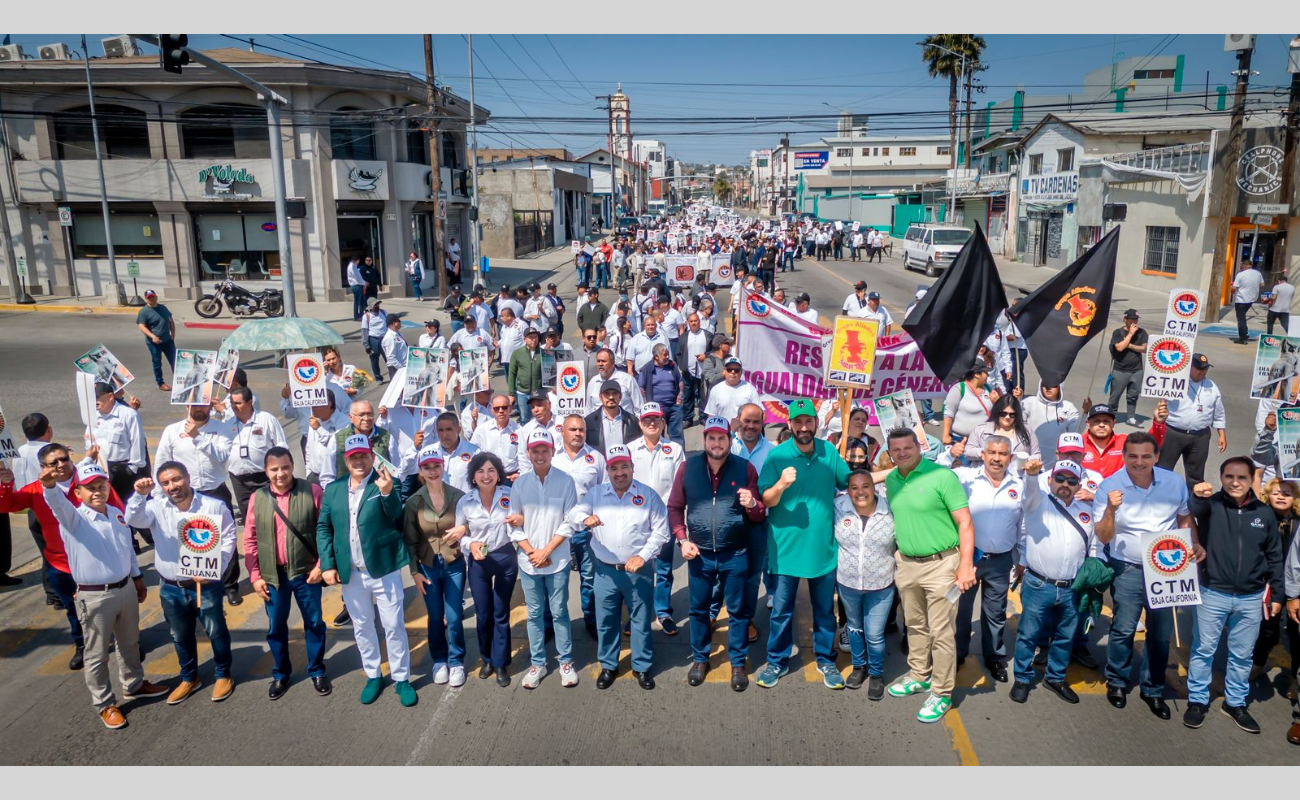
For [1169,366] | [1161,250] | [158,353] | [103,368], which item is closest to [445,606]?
[103,368]

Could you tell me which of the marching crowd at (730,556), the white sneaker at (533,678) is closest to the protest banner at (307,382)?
the marching crowd at (730,556)

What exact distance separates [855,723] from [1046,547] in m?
1.66

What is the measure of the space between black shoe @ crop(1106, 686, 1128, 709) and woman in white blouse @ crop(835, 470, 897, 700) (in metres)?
1.43

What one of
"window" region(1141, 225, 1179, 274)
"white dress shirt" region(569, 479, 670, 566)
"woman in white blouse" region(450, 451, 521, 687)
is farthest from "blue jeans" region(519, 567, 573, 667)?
"window" region(1141, 225, 1179, 274)

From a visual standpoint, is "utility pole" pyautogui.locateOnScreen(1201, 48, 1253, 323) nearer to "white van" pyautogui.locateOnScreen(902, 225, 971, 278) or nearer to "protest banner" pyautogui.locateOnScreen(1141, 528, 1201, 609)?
"white van" pyautogui.locateOnScreen(902, 225, 971, 278)

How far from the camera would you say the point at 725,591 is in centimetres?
618

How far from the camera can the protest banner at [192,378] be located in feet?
26.9

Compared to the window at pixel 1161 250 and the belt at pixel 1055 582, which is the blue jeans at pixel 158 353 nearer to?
the belt at pixel 1055 582

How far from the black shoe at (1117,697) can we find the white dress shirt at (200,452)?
703 centimetres

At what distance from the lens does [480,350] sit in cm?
903

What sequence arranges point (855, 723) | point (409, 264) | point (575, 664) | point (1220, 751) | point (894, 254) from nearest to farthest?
1. point (1220, 751)
2. point (855, 723)
3. point (575, 664)
4. point (409, 264)
5. point (894, 254)

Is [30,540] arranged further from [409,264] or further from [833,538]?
[409,264]

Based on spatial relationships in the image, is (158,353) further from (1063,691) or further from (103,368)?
(1063,691)

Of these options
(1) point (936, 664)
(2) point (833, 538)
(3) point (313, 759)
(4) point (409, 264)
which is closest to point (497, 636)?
(3) point (313, 759)
